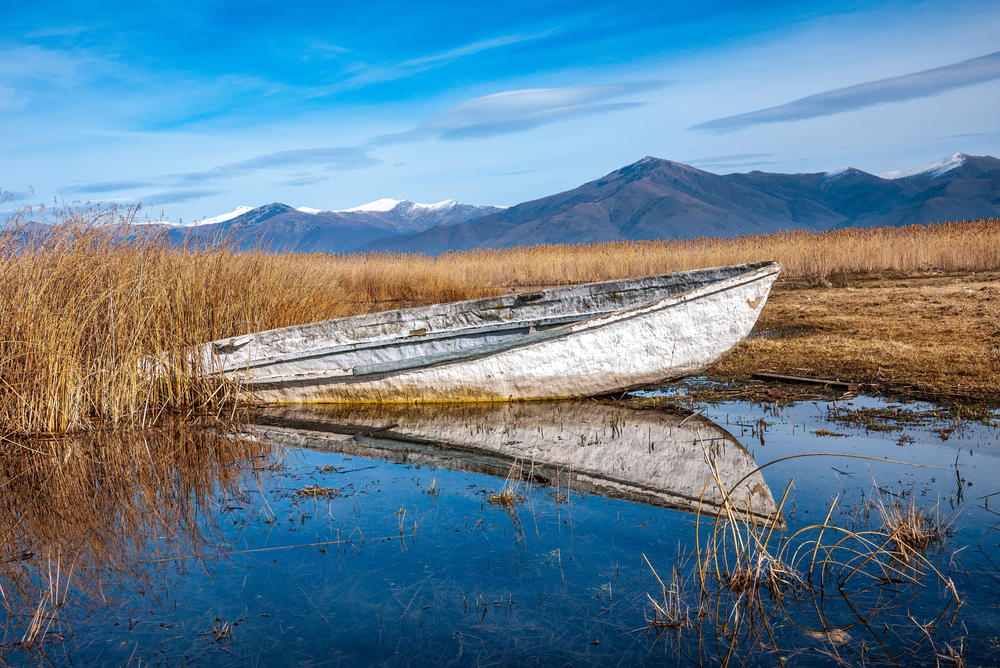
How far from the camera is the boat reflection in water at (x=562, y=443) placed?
3.58 m

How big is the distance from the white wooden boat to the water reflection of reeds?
3.84 feet

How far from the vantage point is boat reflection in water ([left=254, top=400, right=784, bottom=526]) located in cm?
358

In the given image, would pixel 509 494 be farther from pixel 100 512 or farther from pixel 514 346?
pixel 514 346

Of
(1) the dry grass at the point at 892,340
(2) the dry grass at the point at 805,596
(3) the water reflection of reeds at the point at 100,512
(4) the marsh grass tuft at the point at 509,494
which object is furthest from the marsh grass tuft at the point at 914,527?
(3) the water reflection of reeds at the point at 100,512

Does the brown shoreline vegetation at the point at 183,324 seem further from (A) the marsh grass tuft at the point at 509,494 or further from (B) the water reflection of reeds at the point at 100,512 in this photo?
(A) the marsh grass tuft at the point at 509,494

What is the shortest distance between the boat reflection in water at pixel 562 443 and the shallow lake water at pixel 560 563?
30 mm

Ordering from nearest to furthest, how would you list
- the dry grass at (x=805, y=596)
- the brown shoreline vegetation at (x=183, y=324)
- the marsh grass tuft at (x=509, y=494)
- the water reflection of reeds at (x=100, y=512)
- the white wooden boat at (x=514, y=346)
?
the dry grass at (x=805, y=596)
the water reflection of reeds at (x=100, y=512)
the marsh grass tuft at (x=509, y=494)
the brown shoreline vegetation at (x=183, y=324)
the white wooden boat at (x=514, y=346)

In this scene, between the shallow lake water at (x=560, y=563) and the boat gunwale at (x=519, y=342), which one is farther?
the boat gunwale at (x=519, y=342)

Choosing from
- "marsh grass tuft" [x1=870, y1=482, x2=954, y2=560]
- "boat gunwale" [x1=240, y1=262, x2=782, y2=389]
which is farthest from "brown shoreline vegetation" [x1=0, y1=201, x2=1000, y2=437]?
"marsh grass tuft" [x1=870, y1=482, x2=954, y2=560]

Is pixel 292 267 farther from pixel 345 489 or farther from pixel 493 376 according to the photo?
pixel 345 489

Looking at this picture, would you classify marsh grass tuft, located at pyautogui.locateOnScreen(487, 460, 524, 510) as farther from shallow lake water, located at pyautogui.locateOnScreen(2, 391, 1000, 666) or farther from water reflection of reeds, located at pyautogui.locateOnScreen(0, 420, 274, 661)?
water reflection of reeds, located at pyautogui.locateOnScreen(0, 420, 274, 661)

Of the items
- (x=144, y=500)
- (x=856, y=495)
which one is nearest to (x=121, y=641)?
(x=144, y=500)

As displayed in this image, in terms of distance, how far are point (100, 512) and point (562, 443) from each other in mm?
2743

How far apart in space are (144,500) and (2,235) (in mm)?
2909
